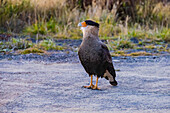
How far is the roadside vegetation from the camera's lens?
366 inches

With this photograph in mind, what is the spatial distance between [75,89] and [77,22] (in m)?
7.58

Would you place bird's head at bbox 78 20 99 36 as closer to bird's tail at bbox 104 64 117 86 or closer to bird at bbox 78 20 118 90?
bird at bbox 78 20 118 90

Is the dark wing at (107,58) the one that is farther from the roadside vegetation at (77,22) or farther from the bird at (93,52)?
the roadside vegetation at (77,22)

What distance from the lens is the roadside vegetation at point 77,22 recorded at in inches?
366

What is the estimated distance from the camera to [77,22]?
39.7 feet

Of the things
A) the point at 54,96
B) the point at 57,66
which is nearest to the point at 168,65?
the point at 57,66

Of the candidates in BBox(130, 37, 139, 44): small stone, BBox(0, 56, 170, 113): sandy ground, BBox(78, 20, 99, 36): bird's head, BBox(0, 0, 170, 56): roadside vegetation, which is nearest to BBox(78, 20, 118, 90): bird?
BBox(78, 20, 99, 36): bird's head

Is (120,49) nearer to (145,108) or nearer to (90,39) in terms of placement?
(90,39)

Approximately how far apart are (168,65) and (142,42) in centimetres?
326

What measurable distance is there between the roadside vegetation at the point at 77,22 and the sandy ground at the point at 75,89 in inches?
82.5

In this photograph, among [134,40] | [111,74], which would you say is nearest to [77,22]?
[134,40]

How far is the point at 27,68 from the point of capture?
633cm

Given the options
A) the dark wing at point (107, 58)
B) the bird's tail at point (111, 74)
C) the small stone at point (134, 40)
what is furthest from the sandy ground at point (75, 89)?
the small stone at point (134, 40)

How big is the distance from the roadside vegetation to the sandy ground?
210 cm
